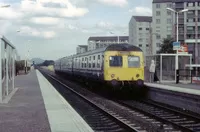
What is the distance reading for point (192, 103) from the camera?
16531mm

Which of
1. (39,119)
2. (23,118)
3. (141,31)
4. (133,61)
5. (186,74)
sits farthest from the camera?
(141,31)

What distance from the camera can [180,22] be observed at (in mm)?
119688

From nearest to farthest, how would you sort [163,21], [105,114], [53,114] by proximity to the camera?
[53,114]
[105,114]
[163,21]

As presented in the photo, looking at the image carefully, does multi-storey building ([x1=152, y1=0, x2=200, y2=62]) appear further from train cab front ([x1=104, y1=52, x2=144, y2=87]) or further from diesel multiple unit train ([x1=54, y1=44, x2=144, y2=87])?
train cab front ([x1=104, y1=52, x2=144, y2=87])

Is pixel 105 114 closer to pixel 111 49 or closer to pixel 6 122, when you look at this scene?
pixel 6 122

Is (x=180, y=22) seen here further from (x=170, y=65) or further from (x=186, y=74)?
(x=186, y=74)

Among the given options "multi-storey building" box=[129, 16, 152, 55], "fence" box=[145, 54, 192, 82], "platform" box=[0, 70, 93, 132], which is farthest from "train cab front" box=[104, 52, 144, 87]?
"multi-storey building" box=[129, 16, 152, 55]

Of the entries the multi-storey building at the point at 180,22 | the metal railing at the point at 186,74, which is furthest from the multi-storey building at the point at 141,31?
the metal railing at the point at 186,74

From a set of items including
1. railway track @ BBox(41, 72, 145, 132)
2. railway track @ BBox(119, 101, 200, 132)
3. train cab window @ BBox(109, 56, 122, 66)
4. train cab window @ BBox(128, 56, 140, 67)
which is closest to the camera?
railway track @ BBox(41, 72, 145, 132)

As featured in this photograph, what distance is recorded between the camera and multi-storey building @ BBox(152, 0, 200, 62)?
11331 cm

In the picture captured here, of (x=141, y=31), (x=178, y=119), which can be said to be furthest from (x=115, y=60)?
(x=141, y=31)

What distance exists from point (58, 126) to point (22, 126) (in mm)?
945

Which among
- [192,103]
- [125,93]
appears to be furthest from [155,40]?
[192,103]

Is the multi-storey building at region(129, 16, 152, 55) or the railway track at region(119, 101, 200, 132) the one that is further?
the multi-storey building at region(129, 16, 152, 55)
